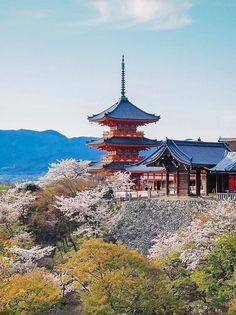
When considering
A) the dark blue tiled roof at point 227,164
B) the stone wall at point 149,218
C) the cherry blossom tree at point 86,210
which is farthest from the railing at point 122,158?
the dark blue tiled roof at point 227,164

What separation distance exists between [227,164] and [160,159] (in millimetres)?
5009

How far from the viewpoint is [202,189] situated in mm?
41156

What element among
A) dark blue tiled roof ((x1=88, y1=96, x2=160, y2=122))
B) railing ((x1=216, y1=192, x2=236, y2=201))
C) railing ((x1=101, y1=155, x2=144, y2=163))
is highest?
dark blue tiled roof ((x1=88, y1=96, x2=160, y2=122))

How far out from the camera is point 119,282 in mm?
22266

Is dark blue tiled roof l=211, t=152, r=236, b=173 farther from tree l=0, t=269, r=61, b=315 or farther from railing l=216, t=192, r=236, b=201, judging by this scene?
tree l=0, t=269, r=61, b=315

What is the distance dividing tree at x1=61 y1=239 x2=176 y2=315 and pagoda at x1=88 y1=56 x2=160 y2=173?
28535 millimetres

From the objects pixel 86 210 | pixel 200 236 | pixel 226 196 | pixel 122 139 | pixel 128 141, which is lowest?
pixel 86 210

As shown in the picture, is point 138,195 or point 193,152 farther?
point 138,195

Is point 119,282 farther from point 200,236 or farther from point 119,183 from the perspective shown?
point 119,183

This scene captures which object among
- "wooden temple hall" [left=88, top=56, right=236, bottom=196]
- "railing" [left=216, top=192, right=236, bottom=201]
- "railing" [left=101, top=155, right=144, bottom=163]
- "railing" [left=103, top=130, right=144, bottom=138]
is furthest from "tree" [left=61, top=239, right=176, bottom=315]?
"railing" [left=103, top=130, right=144, bottom=138]

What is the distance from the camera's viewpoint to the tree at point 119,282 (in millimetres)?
22453

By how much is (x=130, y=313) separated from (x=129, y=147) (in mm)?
31688

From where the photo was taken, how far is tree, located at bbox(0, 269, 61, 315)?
23.3 metres

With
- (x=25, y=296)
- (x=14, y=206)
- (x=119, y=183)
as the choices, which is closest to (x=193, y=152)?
(x=119, y=183)
